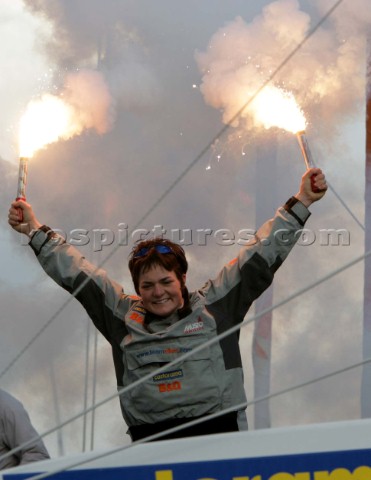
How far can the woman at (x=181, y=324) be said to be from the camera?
12.1 feet

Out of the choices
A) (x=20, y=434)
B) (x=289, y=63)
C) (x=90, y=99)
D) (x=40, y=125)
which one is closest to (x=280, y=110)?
(x=40, y=125)

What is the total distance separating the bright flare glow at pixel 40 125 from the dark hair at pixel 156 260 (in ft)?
2.31

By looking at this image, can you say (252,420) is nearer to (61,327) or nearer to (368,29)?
(61,327)

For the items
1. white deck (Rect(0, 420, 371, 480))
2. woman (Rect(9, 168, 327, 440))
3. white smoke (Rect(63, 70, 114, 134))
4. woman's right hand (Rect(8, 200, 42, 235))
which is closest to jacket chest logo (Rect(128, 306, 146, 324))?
woman (Rect(9, 168, 327, 440))

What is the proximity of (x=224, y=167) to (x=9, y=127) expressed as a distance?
68.6 inches

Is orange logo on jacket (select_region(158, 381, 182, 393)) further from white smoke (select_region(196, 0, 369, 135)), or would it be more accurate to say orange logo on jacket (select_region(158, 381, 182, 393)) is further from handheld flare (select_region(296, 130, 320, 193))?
white smoke (select_region(196, 0, 369, 135))

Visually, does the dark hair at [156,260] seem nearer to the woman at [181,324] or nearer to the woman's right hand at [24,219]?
the woman at [181,324]

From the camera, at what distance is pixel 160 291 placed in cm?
378

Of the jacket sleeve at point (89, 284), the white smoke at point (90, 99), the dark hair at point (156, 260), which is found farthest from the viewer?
the white smoke at point (90, 99)

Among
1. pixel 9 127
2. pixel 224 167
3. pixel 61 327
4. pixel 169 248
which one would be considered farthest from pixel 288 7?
pixel 169 248

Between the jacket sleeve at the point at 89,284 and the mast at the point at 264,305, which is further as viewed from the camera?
the mast at the point at 264,305

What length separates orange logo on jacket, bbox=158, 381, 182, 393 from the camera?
3.69 meters

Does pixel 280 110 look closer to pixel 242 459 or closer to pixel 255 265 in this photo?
pixel 255 265

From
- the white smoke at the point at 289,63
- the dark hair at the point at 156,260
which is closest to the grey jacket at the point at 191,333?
the dark hair at the point at 156,260
